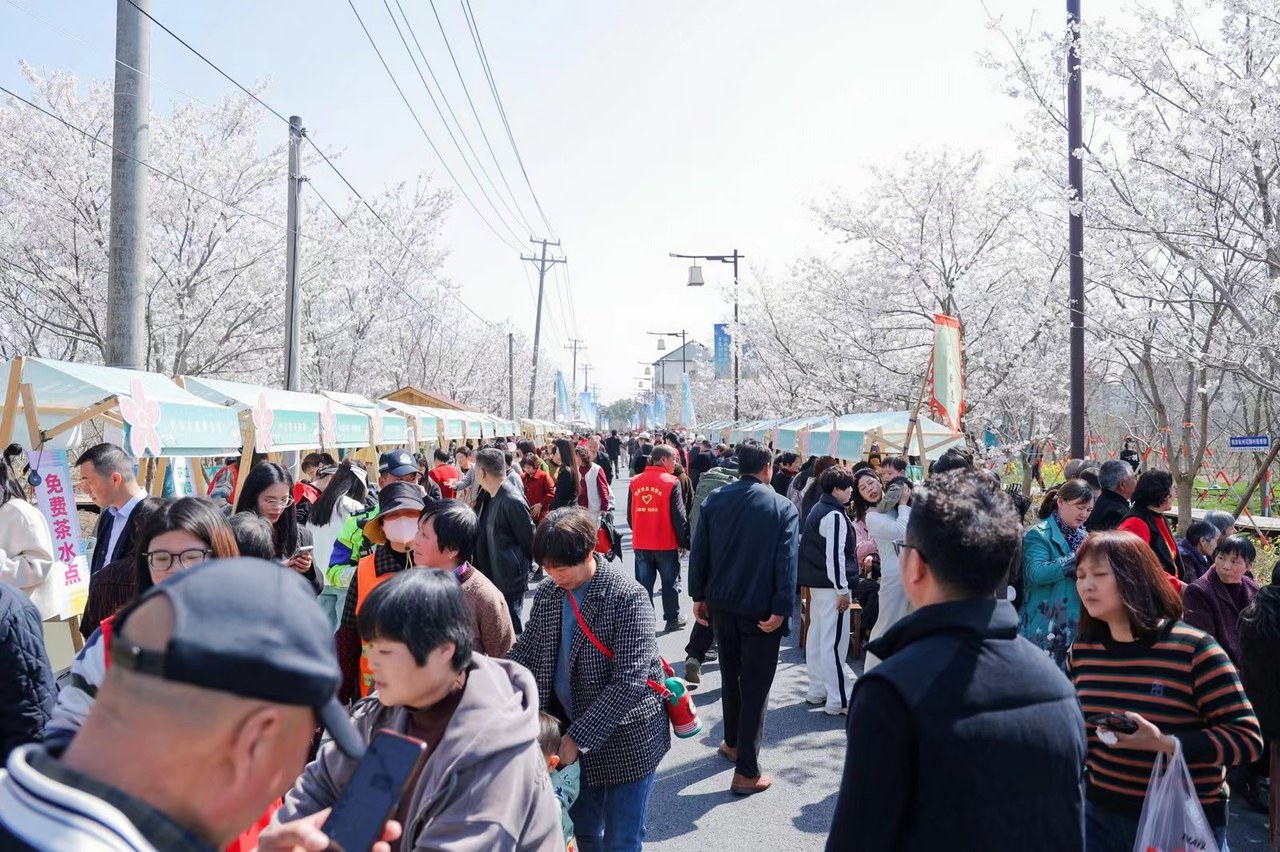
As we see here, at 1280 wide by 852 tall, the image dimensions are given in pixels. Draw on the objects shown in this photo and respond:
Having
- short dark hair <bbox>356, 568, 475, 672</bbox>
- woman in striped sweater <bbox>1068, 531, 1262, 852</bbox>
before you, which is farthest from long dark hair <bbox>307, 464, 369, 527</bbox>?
woman in striped sweater <bbox>1068, 531, 1262, 852</bbox>

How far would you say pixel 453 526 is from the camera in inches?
143

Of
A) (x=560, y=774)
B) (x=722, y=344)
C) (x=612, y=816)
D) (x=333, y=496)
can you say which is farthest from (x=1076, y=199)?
(x=722, y=344)

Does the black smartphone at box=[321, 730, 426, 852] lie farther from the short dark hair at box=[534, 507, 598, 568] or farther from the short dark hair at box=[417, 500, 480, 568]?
the short dark hair at box=[417, 500, 480, 568]

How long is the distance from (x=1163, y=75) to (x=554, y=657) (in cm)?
949

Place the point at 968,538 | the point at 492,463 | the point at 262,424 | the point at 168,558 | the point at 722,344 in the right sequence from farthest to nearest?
the point at 722,344 < the point at 262,424 < the point at 492,463 < the point at 168,558 < the point at 968,538

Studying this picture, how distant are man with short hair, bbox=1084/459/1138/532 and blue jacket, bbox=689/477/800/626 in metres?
1.87

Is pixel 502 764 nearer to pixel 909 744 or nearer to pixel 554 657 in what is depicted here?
pixel 909 744

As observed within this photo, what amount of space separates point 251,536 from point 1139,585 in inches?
Result: 129

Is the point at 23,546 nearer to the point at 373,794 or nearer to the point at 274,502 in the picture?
the point at 274,502

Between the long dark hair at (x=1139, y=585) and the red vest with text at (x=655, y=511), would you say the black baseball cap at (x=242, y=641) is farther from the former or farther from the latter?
the red vest with text at (x=655, y=511)

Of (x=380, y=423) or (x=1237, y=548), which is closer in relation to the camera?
(x=1237, y=548)

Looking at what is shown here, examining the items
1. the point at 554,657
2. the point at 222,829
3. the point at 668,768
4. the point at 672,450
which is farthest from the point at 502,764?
the point at 672,450

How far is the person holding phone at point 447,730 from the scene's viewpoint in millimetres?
1869

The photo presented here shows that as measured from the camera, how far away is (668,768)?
5.66 m
